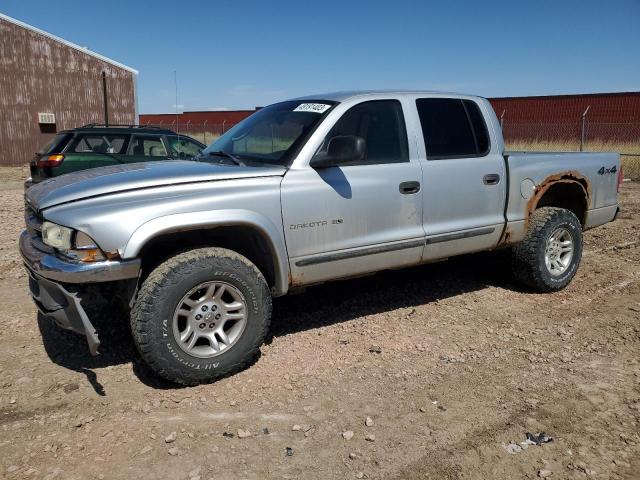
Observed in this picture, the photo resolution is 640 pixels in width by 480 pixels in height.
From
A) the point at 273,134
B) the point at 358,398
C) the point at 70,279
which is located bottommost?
the point at 358,398

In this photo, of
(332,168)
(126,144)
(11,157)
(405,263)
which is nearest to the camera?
(332,168)

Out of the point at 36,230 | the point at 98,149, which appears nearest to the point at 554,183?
the point at 36,230

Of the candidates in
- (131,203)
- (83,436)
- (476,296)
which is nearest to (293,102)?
(131,203)

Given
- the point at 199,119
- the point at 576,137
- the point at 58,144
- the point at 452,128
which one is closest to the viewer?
the point at 452,128

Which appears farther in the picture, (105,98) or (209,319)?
(105,98)

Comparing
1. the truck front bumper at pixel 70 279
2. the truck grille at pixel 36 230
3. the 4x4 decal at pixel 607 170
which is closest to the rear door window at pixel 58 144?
the truck grille at pixel 36 230

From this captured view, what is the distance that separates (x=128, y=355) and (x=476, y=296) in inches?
128

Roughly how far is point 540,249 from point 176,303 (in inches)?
138

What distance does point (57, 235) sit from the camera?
10.6ft

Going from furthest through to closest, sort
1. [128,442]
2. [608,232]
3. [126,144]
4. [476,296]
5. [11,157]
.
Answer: [11,157], [126,144], [608,232], [476,296], [128,442]

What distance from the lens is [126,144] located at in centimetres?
998

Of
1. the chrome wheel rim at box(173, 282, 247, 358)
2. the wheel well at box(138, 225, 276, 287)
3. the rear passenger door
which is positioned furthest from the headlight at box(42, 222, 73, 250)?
the rear passenger door

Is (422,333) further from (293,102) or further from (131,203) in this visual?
(131,203)

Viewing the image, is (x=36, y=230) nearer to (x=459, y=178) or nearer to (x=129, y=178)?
(x=129, y=178)
